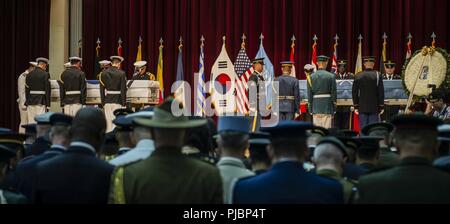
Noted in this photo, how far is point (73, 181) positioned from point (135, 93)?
11215 mm

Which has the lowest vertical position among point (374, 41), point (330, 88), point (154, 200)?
point (154, 200)

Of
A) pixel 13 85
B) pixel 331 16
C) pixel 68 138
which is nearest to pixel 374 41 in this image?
pixel 331 16

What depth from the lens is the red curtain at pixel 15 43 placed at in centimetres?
1850

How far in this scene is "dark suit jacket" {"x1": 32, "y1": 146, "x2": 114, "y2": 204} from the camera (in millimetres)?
4492

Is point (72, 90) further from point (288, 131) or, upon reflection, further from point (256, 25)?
point (288, 131)

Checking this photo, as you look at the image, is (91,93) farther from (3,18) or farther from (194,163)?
(194,163)

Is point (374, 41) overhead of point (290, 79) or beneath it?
overhead

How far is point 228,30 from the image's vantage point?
20.7 metres

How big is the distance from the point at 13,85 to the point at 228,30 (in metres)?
5.97

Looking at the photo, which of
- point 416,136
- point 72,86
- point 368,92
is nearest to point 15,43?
point 72,86

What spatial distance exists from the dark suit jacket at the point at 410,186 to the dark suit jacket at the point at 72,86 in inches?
469

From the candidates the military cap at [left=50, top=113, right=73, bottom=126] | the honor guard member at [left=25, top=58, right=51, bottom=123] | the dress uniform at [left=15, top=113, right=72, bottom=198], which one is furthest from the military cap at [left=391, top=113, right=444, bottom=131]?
the honor guard member at [left=25, top=58, right=51, bottom=123]

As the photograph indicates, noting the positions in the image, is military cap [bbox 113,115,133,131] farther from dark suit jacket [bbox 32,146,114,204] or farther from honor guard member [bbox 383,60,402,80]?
honor guard member [bbox 383,60,402,80]

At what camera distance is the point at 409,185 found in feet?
13.0
